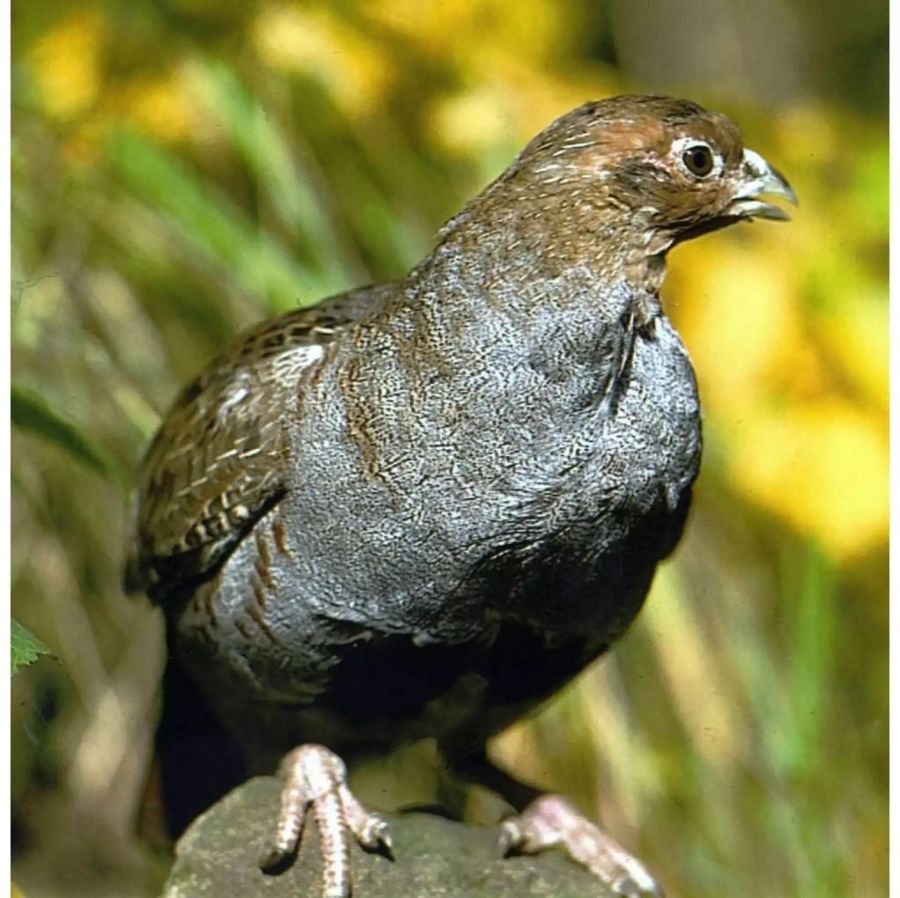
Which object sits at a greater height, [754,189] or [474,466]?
[754,189]

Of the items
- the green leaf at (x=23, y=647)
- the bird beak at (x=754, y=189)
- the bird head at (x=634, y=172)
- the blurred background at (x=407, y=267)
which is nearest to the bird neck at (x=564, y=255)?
the bird head at (x=634, y=172)

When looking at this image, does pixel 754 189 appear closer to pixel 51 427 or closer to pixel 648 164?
pixel 648 164

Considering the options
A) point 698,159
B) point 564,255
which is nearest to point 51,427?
point 564,255

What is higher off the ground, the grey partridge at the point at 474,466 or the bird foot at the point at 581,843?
the grey partridge at the point at 474,466

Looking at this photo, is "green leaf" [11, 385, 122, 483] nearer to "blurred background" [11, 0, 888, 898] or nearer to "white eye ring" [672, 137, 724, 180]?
"blurred background" [11, 0, 888, 898]

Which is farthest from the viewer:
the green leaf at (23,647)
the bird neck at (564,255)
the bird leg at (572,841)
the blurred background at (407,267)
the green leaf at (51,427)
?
the blurred background at (407,267)

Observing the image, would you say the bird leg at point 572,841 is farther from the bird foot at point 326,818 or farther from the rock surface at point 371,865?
the bird foot at point 326,818

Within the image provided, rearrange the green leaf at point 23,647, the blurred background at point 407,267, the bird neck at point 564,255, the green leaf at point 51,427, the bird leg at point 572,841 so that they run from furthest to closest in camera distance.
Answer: the blurred background at point 407,267
the green leaf at point 51,427
the bird leg at point 572,841
the green leaf at point 23,647
the bird neck at point 564,255

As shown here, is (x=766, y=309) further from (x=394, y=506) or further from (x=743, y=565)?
(x=394, y=506)
